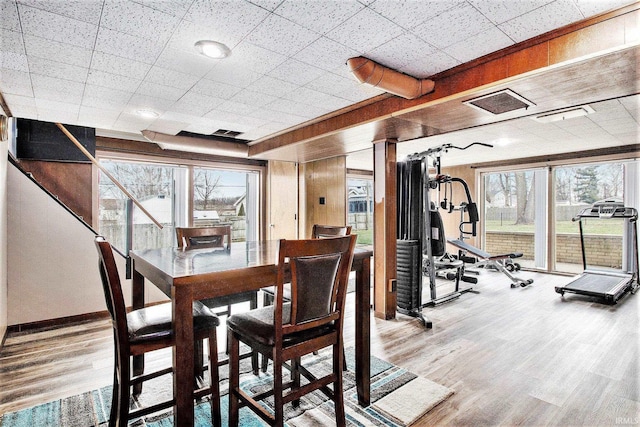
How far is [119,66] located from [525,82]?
290cm

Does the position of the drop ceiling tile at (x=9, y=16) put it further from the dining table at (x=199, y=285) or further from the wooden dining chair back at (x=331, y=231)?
the wooden dining chair back at (x=331, y=231)

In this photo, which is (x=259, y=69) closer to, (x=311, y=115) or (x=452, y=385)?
(x=311, y=115)

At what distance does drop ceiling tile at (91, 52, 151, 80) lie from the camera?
2340 mm

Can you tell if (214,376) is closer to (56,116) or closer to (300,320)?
(300,320)

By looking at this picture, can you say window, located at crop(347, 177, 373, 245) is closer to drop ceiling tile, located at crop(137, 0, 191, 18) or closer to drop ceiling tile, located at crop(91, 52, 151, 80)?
drop ceiling tile, located at crop(91, 52, 151, 80)

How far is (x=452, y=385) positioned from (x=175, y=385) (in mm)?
1865

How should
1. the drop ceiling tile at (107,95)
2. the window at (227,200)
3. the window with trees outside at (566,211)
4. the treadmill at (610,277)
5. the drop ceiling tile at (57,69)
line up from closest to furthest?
1. the drop ceiling tile at (57,69)
2. the drop ceiling tile at (107,95)
3. the treadmill at (610,277)
4. the window at (227,200)
5. the window with trees outside at (566,211)

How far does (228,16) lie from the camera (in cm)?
186

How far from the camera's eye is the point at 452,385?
237 cm

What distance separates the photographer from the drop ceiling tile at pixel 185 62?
227cm

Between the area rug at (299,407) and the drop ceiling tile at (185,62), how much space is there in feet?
7.57

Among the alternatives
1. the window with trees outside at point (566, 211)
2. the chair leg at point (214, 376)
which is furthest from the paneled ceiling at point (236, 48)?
the window with trees outside at point (566, 211)

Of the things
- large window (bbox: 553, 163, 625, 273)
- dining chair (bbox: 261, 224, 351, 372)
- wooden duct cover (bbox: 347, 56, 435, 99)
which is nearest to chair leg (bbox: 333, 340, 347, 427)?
dining chair (bbox: 261, 224, 351, 372)

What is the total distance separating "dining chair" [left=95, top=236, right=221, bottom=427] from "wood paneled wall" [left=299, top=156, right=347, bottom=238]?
389 centimetres
